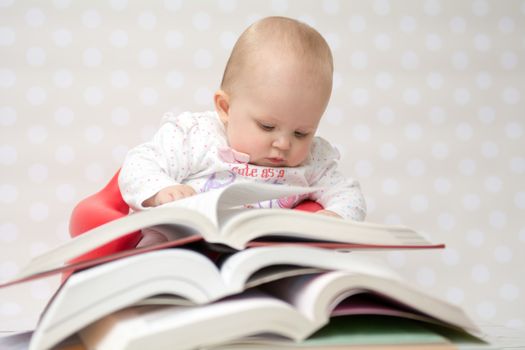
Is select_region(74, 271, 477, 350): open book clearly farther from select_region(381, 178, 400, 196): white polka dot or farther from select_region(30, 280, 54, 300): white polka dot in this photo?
select_region(381, 178, 400, 196): white polka dot

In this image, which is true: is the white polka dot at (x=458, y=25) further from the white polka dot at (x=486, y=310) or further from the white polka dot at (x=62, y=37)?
the white polka dot at (x=62, y=37)

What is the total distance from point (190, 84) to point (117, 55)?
0.80 ft

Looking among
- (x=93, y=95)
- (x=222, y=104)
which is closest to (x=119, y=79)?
(x=93, y=95)

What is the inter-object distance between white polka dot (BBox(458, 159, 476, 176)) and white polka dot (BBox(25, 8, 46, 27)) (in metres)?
1.36

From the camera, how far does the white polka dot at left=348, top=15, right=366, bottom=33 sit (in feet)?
7.32

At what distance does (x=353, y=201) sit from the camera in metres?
1.53

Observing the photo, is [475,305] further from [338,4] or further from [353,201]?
[338,4]

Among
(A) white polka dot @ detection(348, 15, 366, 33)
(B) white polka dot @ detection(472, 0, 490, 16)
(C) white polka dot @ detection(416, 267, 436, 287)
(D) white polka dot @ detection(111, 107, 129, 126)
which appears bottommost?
(C) white polka dot @ detection(416, 267, 436, 287)

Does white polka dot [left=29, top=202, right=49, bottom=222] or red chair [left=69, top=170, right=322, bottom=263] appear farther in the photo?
white polka dot [left=29, top=202, right=49, bottom=222]

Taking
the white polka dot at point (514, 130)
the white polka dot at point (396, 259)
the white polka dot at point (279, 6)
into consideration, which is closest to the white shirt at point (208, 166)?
the white polka dot at point (396, 259)

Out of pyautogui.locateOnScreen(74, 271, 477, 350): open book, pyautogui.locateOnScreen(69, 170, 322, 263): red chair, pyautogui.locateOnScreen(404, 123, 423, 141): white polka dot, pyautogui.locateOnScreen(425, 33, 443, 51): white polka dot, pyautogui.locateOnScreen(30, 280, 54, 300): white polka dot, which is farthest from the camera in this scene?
pyautogui.locateOnScreen(425, 33, 443, 51): white polka dot

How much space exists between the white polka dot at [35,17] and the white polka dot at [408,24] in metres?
1.14

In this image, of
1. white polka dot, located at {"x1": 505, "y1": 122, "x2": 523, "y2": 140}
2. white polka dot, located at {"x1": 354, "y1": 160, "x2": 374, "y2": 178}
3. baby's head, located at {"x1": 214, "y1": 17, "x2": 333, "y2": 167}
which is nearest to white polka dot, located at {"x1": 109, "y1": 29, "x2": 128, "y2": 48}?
baby's head, located at {"x1": 214, "y1": 17, "x2": 333, "y2": 167}

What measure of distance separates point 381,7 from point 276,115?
1.02m
